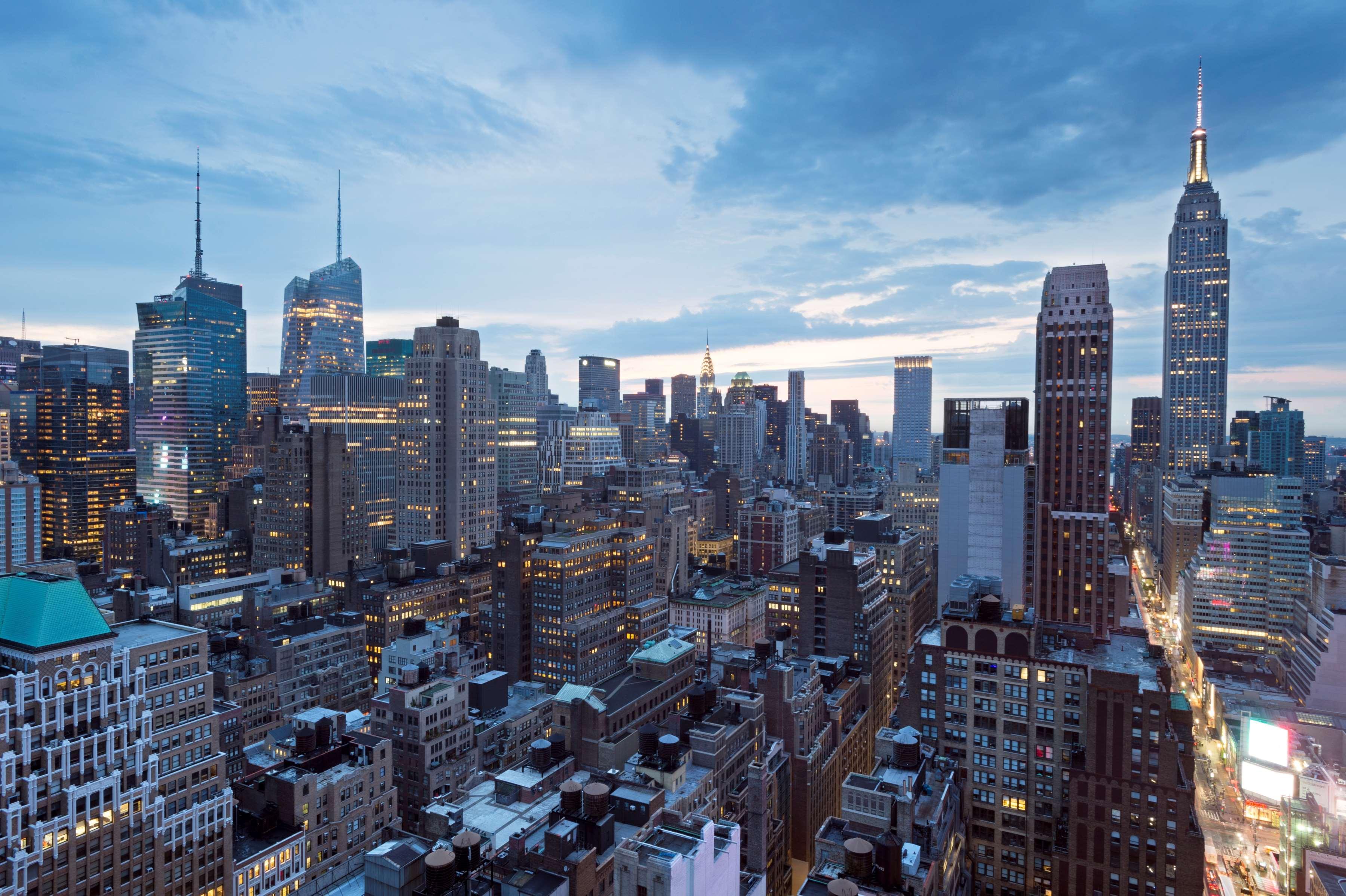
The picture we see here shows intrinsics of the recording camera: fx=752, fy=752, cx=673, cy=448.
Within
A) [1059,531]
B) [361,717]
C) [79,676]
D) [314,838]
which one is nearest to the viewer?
[79,676]

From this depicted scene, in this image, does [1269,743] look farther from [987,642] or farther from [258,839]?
[258,839]

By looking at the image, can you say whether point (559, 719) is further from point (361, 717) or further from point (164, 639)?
point (164, 639)

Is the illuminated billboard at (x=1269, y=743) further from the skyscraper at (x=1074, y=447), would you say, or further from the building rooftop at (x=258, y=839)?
the building rooftop at (x=258, y=839)

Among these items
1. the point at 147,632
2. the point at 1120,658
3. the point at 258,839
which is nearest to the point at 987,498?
the point at 1120,658

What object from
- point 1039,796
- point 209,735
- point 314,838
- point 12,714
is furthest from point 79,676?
point 1039,796

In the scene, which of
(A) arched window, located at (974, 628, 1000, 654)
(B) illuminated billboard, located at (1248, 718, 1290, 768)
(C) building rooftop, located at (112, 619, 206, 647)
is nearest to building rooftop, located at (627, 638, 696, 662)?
(A) arched window, located at (974, 628, 1000, 654)

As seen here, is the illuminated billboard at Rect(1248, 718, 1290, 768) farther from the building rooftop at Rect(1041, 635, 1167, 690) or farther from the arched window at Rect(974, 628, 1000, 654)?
the arched window at Rect(974, 628, 1000, 654)

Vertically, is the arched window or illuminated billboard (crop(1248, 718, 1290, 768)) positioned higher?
the arched window
